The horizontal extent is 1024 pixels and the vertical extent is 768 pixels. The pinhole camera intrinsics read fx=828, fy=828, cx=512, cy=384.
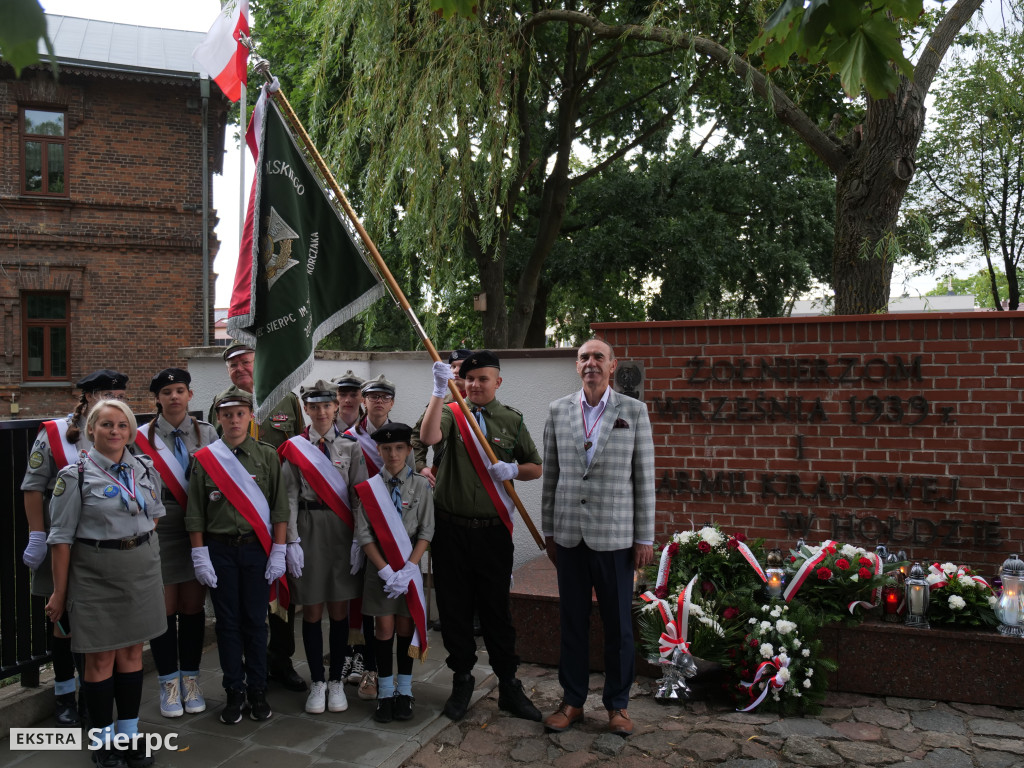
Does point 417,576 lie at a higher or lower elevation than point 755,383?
lower

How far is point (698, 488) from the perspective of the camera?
232 inches

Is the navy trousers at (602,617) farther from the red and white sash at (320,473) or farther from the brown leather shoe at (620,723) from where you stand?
the red and white sash at (320,473)

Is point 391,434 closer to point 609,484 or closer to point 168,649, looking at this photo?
point 609,484

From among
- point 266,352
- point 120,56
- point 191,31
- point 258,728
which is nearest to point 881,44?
point 266,352

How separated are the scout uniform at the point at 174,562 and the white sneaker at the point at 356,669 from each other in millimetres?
809

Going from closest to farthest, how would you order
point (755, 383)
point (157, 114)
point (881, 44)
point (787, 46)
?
1. point (881, 44)
2. point (787, 46)
3. point (755, 383)
4. point (157, 114)

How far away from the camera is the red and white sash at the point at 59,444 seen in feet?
12.9

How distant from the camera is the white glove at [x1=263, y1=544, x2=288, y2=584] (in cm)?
426

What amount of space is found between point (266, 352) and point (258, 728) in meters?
1.91

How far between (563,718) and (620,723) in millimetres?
291

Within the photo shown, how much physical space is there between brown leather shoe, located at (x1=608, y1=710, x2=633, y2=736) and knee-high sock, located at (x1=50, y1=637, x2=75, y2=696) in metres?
2.76

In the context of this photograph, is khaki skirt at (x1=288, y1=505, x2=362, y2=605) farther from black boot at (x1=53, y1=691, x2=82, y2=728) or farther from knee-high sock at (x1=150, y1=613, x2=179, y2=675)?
black boot at (x1=53, y1=691, x2=82, y2=728)

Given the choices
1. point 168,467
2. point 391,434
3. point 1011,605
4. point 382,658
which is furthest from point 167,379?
point 1011,605

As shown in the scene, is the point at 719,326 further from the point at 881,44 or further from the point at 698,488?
the point at 881,44
